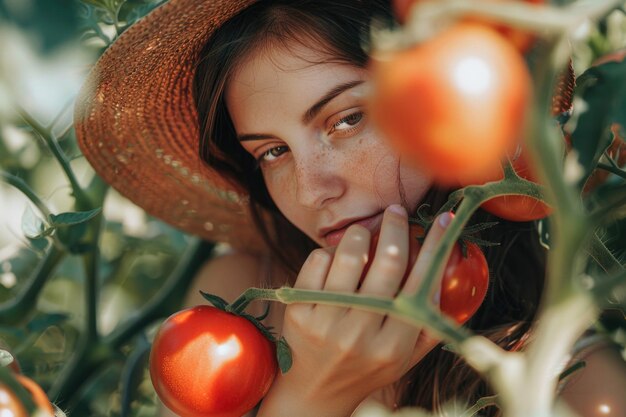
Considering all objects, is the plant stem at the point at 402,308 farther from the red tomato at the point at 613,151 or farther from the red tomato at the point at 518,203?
the red tomato at the point at 613,151

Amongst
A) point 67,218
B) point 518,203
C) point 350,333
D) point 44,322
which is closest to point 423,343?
point 350,333

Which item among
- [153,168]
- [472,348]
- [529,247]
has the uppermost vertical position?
[472,348]

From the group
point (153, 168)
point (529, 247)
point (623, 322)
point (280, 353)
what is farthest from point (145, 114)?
point (623, 322)

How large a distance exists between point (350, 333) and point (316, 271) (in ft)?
0.27

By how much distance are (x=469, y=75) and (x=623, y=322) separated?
0.71 m

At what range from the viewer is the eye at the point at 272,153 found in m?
1.04

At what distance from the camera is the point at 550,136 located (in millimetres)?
358

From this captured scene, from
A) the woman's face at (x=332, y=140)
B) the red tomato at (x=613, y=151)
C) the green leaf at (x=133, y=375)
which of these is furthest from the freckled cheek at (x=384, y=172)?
the green leaf at (x=133, y=375)

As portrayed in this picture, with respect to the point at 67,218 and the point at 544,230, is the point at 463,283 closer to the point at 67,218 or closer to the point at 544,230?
the point at 544,230

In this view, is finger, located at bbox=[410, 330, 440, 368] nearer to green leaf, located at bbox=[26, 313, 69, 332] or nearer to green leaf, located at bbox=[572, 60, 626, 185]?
green leaf, located at bbox=[572, 60, 626, 185]

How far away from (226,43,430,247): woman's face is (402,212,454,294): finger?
199 millimetres

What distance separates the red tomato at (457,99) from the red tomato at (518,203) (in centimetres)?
35

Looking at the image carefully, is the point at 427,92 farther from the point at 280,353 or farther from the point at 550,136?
the point at 280,353

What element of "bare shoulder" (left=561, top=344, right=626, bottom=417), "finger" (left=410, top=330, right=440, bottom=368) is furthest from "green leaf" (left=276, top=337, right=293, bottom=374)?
"bare shoulder" (left=561, top=344, right=626, bottom=417)
